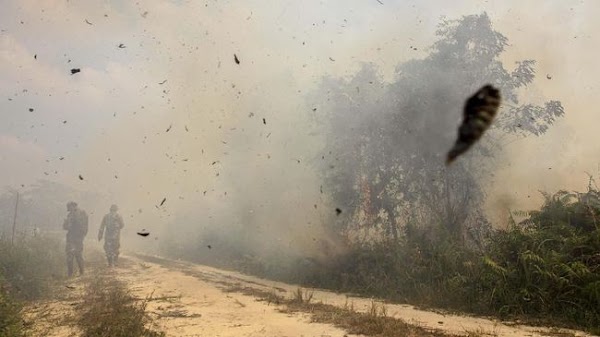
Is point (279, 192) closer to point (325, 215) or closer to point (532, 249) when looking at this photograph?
point (325, 215)

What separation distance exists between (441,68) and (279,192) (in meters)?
10.0

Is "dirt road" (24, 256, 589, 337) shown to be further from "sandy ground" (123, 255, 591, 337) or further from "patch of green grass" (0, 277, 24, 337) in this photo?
"patch of green grass" (0, 277, 24, 337)

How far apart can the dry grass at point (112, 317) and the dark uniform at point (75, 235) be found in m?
5.15

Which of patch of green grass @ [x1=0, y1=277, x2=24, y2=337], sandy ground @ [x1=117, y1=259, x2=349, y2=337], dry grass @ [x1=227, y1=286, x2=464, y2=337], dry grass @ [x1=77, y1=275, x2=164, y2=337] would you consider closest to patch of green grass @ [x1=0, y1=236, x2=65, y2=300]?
dry grass @ [x1=77, y1=275, x2=164, y2=337]

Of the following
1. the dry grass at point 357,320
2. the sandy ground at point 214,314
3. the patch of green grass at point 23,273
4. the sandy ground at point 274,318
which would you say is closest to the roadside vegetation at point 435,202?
the sandy ground at point 274,318

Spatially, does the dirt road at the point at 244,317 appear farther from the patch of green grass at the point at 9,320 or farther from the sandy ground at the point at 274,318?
the patch of green grass at the point at 9,320

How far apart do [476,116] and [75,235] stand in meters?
16.5

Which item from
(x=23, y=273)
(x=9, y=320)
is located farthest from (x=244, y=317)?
(x=23, y=273)

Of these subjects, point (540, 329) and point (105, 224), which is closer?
point (540, 329)

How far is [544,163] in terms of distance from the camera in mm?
17141

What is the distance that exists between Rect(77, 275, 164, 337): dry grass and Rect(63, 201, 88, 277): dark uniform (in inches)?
203

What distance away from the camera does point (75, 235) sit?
50.8 ft

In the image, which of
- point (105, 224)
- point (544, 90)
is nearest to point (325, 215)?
point (105, 224)

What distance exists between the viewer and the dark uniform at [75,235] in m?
15.1
